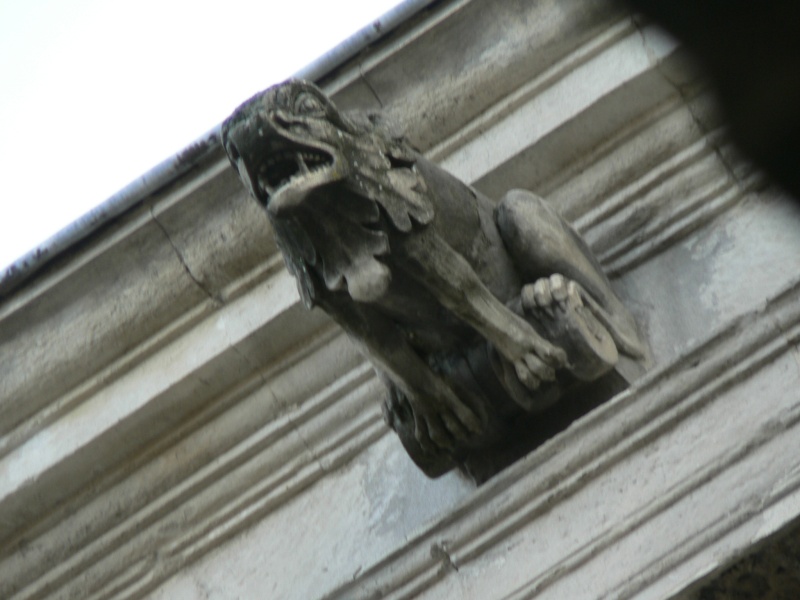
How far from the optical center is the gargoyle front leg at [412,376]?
6.33ft

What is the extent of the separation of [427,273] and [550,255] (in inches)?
11.9

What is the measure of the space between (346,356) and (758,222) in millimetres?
958

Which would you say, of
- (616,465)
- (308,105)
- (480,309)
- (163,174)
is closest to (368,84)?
(163,174)

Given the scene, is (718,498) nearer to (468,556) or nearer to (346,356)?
(468,556)

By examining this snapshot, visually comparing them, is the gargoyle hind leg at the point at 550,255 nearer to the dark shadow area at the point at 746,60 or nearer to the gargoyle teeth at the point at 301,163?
the gargoyle teeth at the point at 301,163

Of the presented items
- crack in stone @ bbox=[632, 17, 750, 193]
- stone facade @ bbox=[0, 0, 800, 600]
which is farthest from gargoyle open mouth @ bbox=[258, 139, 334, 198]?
crack in stone @ bbox=[632, 17, 750, 193]

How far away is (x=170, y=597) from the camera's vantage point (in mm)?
2451

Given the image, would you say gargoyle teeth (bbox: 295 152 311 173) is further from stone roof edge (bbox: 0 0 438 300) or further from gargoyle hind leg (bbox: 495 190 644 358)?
stone roof edge (bbox: 0 0 438 300)

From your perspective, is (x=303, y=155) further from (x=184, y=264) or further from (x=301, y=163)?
(x=184, y=264)

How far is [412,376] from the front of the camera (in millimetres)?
1976

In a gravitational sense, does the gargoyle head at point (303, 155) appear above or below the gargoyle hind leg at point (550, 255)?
above

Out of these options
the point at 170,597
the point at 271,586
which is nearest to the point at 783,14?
the point at 271,586

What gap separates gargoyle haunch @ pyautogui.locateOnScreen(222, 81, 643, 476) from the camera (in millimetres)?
1819

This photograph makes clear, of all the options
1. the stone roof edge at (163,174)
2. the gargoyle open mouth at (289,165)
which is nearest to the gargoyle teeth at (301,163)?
the gargoyle open mouth at (289,165)
